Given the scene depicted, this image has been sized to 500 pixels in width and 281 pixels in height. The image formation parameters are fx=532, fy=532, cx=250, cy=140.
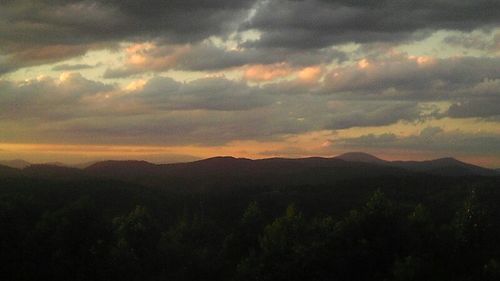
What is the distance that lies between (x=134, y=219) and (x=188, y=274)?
16068 millimetres

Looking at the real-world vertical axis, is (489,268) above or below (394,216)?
below

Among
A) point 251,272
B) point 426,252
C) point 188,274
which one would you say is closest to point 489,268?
point 426,252

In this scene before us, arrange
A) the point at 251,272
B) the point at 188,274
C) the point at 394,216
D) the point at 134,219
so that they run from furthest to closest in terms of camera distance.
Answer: the point at 134,219
the point at 188,274
the point at 394,216
the point at 251,272

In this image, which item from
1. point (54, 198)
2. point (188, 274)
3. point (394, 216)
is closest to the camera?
point (394, 216)

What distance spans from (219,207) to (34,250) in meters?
121

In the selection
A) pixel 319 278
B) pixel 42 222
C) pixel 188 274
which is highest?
pixel 42 222

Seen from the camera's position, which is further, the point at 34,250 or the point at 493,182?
the point at 493,182

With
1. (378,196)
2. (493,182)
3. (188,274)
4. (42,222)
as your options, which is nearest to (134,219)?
(188,274)

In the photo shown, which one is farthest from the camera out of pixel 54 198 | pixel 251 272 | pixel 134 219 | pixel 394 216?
pixel 54 198

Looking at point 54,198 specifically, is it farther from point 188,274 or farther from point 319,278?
point 319,278

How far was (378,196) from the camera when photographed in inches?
3059

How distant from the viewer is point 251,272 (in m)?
69.0

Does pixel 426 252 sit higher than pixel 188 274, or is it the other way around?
pixel 426 252

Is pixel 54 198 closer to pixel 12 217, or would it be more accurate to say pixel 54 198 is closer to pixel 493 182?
pixel 12 217
